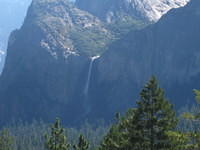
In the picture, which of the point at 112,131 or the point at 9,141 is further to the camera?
the point at 9,141

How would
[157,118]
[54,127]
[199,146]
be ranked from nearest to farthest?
1. [199,146]
2. [157,118]
3. [54,127]

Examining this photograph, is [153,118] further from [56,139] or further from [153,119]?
[56,139]

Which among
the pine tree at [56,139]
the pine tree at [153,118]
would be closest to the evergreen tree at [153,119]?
the pine tree at [153,118]

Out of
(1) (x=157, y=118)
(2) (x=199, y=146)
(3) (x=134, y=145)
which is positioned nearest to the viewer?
(2) (x=199, y=146)

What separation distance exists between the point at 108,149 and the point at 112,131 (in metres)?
2.32

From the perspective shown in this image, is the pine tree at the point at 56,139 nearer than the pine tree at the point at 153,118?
No

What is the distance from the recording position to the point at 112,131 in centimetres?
6406

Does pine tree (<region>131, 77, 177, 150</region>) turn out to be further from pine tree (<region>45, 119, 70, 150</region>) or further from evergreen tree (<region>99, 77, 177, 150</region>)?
pine tree (<region>45, 119, 70, 150</region>)

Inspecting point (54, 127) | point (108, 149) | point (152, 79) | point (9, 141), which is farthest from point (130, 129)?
point (9, 141)

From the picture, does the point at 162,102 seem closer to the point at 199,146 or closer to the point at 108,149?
the point at 199,146

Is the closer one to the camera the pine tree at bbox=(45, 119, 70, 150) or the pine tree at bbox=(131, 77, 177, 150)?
the pine tree at bbox=(131, 77, 177, 150)

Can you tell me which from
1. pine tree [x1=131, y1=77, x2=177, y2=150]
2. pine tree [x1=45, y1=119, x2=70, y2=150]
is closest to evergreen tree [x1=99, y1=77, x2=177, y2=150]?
pine tree [x1=131, y1=77, x2=177, y2=150]

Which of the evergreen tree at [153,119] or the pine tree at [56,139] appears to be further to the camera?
the pine tree at [56,139]

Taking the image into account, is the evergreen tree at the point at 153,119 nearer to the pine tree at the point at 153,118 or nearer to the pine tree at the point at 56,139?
the pine tree at the point at 153,118
